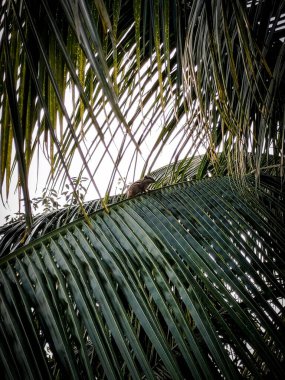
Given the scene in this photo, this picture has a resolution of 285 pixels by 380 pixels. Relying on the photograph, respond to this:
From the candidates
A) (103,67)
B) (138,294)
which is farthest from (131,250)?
(103,67)

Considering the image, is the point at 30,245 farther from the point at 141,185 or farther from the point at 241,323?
the point at 141,185

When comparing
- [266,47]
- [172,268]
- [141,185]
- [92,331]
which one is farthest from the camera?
[141,185]

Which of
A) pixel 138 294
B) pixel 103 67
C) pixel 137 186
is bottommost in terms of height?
pixel 138 294

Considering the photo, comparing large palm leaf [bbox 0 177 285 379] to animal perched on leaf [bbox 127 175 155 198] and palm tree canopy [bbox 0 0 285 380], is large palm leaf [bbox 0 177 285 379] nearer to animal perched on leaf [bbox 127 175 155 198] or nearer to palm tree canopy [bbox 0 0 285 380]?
palm tree canopy [bbox 0 0 285 380]

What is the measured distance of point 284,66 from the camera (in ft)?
2.42

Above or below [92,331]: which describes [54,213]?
above

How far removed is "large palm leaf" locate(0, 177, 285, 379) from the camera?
16.9 inches

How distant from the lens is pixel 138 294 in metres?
0.49

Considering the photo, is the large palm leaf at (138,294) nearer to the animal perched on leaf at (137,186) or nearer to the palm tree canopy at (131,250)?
the palm tree canopy at (131,250)

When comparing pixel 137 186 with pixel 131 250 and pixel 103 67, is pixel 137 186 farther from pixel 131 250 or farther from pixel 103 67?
pixel 103 67

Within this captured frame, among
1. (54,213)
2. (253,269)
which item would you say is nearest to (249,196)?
(253,269)

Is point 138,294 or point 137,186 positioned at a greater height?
point 137,186

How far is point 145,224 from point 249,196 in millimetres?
364

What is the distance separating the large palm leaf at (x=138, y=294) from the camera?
43cm
